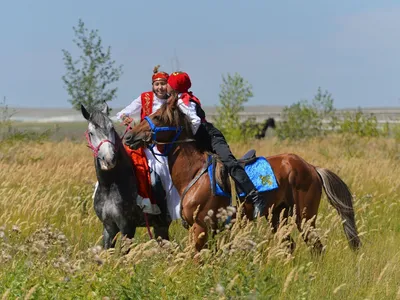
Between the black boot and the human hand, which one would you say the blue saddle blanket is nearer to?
the black boot

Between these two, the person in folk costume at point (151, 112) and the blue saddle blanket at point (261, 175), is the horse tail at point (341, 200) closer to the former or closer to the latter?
the blue saddle blanket at point (261, 175)

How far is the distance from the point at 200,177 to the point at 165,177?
2.43 ft

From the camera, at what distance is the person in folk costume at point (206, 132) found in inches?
342

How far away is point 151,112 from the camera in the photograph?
9352mm

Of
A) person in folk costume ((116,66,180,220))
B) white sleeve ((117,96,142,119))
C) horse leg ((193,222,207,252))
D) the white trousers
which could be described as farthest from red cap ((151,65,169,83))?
horse leg ((193,222,207,252))

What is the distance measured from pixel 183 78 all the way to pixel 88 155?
11.6 m

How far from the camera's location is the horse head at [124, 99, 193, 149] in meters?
8.48

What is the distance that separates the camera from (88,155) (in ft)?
66.3

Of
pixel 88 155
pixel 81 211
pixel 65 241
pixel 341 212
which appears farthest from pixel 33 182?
pixel 88 155

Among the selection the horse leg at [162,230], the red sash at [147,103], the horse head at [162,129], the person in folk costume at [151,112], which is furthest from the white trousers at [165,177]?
the horse head at [162,129]

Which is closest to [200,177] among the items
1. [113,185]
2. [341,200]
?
[113,185]

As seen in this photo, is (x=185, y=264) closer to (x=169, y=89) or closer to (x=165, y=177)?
(x=165, y=177)

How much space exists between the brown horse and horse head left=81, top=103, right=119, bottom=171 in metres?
0.21

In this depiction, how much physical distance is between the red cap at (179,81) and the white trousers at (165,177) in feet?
2.47
